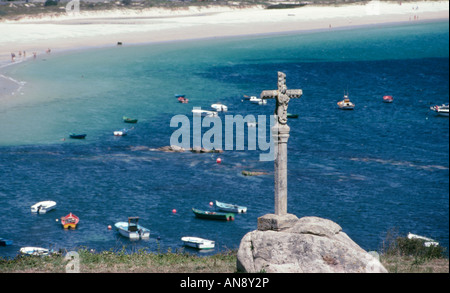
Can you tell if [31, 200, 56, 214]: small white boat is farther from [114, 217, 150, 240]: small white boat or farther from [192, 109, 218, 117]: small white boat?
[192, 109, 218, 117]: small white boat

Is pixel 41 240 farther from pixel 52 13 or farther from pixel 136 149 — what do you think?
pixel 52 13

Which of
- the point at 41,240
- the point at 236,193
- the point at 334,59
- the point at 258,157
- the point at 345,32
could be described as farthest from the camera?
the point at 345,32

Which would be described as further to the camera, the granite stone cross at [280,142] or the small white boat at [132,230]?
the small white boat at [132,230]

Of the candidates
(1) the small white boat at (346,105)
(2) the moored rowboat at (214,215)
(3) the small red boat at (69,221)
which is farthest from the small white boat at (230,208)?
(1) the small white boat at (346,105)

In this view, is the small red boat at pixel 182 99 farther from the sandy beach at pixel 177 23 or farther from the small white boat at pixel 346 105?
the small white boat at pixel 346 105

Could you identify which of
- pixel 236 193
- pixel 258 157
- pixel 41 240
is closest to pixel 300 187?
pixel 236 193

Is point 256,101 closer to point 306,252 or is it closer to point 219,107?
point 219,107

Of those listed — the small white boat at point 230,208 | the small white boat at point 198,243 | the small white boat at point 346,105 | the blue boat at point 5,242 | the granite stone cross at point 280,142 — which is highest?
the granite stone cross at point 280,142
